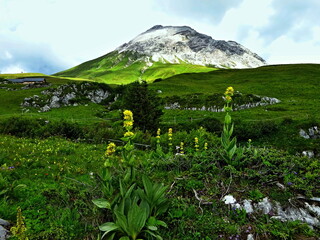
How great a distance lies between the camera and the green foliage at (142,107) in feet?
64.8

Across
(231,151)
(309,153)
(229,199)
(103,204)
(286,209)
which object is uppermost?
(231,151)

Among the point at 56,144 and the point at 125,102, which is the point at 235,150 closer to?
the point at 56,144

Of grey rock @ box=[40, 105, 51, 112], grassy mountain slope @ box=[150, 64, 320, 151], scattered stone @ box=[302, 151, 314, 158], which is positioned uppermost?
grassy mountain slope @ box=[150, 64, 320, 151]

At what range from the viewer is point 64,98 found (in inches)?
1909

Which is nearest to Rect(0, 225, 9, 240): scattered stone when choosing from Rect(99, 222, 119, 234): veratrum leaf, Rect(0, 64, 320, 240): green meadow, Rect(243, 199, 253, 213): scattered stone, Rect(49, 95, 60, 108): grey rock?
Rect(0, 64, 320, 240): green meadow

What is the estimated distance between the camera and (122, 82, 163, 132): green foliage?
64.8ft

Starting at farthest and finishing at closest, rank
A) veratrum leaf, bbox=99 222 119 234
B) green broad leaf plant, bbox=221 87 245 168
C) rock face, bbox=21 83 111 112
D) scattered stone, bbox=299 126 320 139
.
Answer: rock face, bbox=21 83 111 112 < scattered stone, bbox=299 126 320 139 < green broad leaf plant, bbox=221 87 245 168 < veratrum leaf, bbox=99 222 119 234

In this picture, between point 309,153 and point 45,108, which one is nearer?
point 309,153

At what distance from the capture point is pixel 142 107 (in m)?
20.3

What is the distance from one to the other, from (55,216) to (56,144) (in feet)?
28.4

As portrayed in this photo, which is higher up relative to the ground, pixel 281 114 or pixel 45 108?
pixel 281 114

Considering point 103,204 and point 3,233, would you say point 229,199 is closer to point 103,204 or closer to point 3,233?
point 103,204

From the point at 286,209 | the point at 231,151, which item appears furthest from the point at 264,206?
the point at 231,151

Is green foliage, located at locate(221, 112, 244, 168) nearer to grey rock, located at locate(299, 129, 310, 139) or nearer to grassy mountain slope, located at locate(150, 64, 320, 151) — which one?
grassy mountain slope, located at locate(150, 64, 320, 151)
